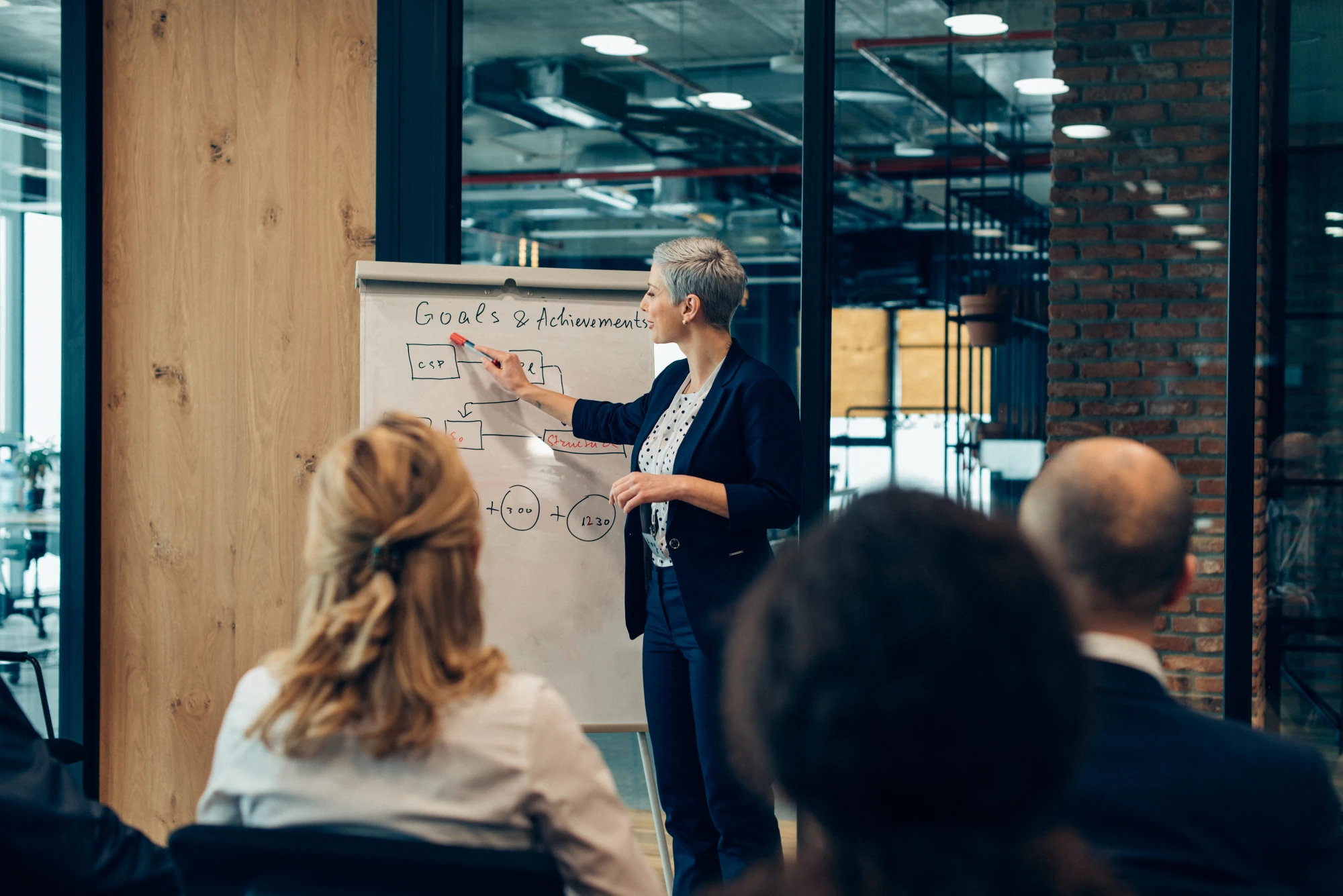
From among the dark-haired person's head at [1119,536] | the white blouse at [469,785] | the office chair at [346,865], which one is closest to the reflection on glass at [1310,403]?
the dark-haired person's head at [1119,536]

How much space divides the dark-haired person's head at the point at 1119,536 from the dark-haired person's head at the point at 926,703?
59 centimetres

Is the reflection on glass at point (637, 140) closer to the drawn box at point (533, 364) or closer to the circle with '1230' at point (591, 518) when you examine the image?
the drawn box at point (533, 364)

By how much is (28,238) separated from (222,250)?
24.4 inches

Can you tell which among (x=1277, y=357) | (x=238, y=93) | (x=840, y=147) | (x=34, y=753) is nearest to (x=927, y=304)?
(x=840, y=147)

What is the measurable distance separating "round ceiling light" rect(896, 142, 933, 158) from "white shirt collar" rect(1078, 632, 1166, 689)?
348 inches

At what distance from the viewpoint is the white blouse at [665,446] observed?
97.7 inches

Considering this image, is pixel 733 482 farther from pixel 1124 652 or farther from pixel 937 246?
pixel 937 246

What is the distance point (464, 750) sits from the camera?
1.14 m

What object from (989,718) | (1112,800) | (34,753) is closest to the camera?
(989,718)

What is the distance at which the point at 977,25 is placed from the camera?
6656 millimetres

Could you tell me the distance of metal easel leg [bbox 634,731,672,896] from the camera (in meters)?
2.72

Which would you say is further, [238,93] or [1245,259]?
[238,93]

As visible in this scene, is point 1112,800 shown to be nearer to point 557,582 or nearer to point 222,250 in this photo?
point 557,582

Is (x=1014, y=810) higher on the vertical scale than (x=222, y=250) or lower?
lower
